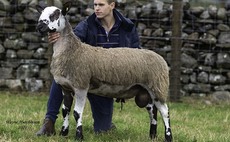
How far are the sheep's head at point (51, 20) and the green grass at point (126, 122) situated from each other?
4.01 feet

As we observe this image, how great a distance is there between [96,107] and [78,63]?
1240 millimetres

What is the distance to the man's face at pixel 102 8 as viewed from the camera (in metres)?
6.36

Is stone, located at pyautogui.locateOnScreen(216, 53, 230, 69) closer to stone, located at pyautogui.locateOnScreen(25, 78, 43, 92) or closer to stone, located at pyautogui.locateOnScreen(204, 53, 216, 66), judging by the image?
stone, located at pyautogui.locateOnScreen(204, 53, 216, 66)

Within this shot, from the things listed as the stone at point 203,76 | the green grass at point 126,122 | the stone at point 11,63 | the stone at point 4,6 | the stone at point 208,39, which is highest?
the stone at point 4,6

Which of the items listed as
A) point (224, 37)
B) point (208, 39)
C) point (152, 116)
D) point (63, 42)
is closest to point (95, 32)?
point (63, 42)

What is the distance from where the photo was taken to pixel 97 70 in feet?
19.1

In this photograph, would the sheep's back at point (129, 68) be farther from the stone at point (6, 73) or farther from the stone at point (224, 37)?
the stone at point (6, 73)

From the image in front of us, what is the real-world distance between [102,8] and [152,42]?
506 cm

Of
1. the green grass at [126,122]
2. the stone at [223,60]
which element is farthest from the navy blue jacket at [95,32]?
the stone at [223,60]

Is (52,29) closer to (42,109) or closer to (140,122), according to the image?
(140,122)

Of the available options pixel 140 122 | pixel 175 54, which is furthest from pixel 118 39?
pixel 175 54

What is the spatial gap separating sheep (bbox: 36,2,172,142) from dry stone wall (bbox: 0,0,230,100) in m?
5.02

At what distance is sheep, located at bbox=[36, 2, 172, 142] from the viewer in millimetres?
5781

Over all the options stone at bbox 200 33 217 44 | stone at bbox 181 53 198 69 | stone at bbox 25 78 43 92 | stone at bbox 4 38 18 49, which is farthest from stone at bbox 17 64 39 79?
stone at bbox 200 33 217 44
